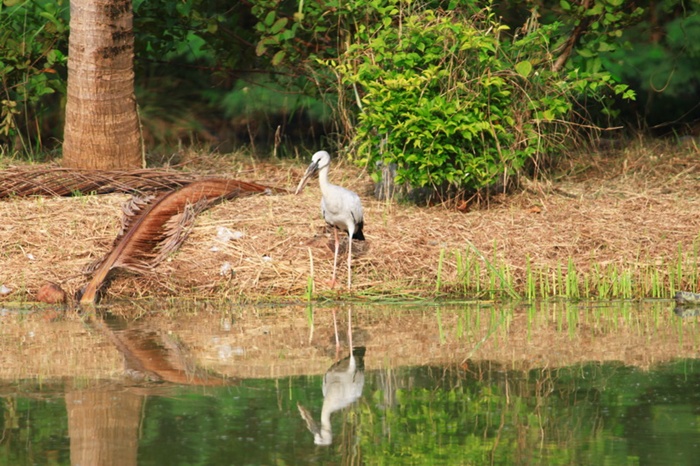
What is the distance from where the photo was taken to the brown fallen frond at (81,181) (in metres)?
10.1

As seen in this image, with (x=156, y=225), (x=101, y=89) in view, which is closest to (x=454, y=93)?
(x=156, y=225)

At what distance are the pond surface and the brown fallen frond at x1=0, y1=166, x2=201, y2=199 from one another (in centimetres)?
252

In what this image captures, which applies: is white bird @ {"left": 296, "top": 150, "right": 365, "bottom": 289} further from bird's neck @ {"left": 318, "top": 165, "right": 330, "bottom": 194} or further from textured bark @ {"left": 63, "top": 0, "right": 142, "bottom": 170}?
textured bark @ {"left": 63, "top": 0, "right": 142, "bottom": 170}

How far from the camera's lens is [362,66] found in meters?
9.66

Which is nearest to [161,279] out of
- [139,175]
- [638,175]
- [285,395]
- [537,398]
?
[139,175]

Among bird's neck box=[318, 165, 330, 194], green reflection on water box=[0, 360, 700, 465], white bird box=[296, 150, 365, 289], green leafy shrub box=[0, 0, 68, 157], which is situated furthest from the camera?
green leafy shrub box=[0, 0, 68, 157]

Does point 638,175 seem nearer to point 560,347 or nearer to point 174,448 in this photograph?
point 560,347

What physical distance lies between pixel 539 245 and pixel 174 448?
15.8 ft

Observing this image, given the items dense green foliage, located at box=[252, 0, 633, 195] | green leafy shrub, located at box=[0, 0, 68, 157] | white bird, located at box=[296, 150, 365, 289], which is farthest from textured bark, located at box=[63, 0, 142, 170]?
white bird, located at box=[296, 150, 365, 289]

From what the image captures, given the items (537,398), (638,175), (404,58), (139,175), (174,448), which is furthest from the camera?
(638,175)

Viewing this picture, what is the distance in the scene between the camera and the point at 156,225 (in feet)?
29.4

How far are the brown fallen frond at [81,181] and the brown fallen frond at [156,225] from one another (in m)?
0.48

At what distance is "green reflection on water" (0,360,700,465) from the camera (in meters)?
4.56

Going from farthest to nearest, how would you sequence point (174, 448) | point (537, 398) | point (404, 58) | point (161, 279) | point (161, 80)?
point (161, 80)
point (404, 58)
point (161, 279)
point (537, 398)
point (174, 448)
